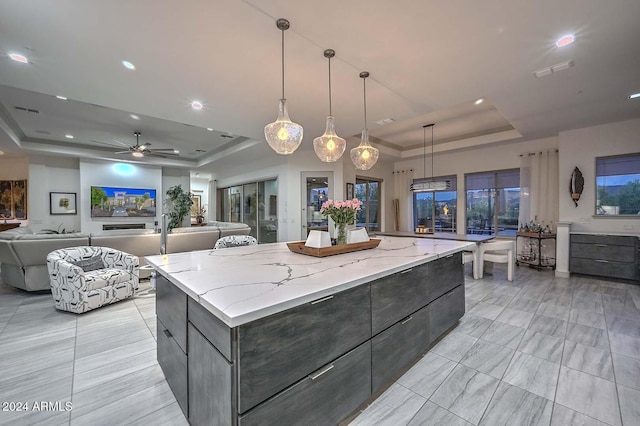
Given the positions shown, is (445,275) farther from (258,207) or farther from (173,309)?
(258,207)

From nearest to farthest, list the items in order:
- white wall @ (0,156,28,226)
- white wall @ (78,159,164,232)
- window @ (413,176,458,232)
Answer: white wall @ (0,156,28,226) < window @ (413,176,458,232) < white wall @ (78,159,164,232)

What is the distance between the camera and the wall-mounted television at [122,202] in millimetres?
7633

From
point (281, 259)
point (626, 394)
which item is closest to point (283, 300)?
point (281, 259)

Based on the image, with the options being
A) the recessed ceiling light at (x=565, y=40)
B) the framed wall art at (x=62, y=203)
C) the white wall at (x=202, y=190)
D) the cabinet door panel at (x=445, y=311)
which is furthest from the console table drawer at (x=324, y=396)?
the white wall at (x=202, y=190)

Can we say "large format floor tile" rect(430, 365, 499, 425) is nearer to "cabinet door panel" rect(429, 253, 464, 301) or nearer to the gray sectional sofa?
"cabinet door panel" rect(429, 253, 464, 301)

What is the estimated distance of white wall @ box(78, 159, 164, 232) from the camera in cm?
747

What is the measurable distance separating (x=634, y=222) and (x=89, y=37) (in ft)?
25.7

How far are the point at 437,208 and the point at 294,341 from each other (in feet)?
24.4

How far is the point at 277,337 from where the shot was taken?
3.68 ft

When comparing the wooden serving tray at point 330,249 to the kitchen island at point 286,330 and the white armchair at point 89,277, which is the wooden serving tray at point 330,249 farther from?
the white armchair at point 89,277

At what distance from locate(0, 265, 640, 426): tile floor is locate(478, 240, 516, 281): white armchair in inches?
45.7

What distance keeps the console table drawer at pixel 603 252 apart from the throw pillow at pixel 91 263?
7.80 meters

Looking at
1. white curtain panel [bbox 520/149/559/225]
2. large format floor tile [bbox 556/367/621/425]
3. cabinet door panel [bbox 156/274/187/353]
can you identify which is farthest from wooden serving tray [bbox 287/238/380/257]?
white curtain panel [bbox 520/149/559/225]

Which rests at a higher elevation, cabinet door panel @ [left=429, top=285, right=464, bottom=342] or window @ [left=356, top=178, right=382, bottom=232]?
window @ [left=356, top=178, right=382, bottom=232]
